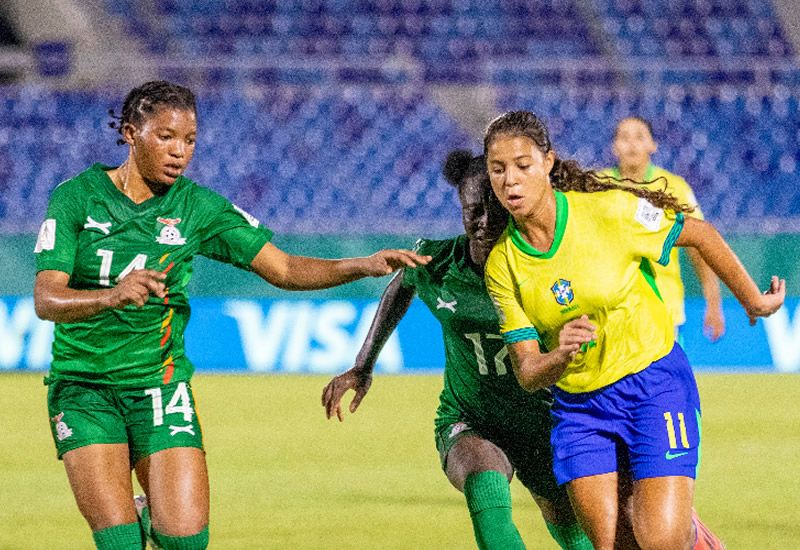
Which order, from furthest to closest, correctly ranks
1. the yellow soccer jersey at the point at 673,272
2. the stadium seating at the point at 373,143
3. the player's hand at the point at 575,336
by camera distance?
the stadium seating at the point at 373,143
the yellow soccer jersey at the point at 673,272
the player's hand at the point at 575,336

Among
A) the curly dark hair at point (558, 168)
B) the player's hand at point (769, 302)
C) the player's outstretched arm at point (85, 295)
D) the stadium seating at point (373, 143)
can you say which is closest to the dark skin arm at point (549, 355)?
the curly dark hair at point (558, 168)

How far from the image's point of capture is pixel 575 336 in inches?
181

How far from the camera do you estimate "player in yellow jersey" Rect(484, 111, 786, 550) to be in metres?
4.99

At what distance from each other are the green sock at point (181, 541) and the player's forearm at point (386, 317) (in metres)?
1.12

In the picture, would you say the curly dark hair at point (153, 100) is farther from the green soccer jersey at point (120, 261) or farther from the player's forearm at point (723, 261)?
the player's forearm at point (723, 261)

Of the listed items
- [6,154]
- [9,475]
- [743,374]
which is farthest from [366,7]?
[9,475]

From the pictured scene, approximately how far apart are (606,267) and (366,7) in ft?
53.3

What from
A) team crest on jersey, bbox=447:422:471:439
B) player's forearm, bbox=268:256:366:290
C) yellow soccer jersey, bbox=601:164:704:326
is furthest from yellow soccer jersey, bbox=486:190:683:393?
yellow soccer jersey, bbox=601:164:704:326

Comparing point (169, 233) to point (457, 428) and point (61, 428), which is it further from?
point (457, 428)

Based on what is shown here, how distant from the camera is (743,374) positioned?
13.3 metres

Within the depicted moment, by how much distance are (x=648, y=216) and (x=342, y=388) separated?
1542 millimetres

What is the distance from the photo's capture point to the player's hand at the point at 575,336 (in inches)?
181

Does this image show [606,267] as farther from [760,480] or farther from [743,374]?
[743,374]

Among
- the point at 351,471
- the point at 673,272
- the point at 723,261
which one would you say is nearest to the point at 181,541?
the point at 723,261
